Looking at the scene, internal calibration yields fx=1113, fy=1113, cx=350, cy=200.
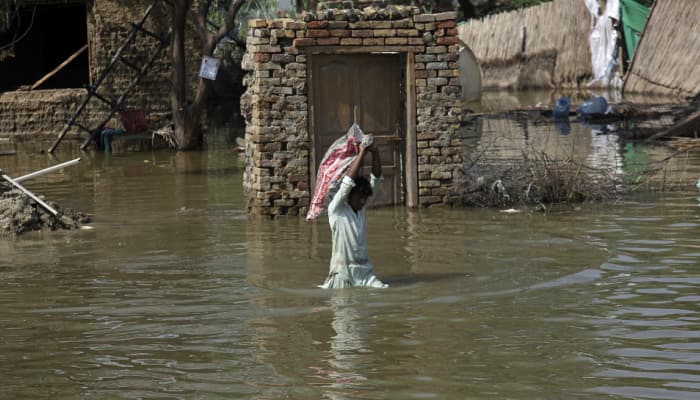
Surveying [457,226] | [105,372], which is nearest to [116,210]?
[457,226]

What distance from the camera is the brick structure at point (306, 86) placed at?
486 inches

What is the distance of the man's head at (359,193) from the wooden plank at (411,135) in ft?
14.5

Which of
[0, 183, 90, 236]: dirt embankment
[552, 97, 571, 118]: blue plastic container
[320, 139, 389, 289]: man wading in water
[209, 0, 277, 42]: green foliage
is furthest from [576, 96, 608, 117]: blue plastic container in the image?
[320, 139, 389, 289]: man wading in water

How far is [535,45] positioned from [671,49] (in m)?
9.66

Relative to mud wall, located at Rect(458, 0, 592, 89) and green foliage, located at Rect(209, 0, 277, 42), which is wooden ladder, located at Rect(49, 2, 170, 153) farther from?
mud wall, located at Rect(458, 0, 592, 89)

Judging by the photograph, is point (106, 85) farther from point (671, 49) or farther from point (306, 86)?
point (671, 49)

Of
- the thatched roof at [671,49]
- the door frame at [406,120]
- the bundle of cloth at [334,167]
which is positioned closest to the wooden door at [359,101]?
the door frame at [406,120]

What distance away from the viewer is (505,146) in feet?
60.4

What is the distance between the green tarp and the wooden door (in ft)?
51.7

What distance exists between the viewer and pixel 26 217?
11789mm

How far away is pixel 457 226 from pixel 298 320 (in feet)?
13.8

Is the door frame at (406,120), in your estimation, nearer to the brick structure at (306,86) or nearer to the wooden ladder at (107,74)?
the brick structure at (306,86)

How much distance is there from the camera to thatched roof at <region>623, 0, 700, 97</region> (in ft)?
72.9

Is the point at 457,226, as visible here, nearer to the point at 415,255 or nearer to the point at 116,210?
the point at 415,255
